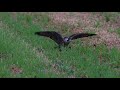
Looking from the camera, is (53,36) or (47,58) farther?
(53,36)

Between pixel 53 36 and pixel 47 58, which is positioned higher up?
pixel 53 36

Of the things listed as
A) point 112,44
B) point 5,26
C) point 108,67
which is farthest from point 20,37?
point 108,67

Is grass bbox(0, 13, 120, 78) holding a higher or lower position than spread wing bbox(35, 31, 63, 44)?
lower

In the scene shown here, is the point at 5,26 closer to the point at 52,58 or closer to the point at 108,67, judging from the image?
the point at 52,58

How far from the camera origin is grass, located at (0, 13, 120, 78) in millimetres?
15039

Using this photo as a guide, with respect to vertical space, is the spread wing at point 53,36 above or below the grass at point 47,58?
above

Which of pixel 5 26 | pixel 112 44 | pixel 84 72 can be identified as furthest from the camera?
pixel 5 26

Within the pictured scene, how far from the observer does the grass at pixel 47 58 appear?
1504cm

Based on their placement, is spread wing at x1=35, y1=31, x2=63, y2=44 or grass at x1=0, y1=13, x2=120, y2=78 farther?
spread wing at x1=35, y1=31, x2=63, y2=44

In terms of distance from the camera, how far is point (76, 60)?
16656 millimetres

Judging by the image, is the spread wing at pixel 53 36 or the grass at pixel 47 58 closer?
the grass at pixel 47 58

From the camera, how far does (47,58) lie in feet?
55.0
